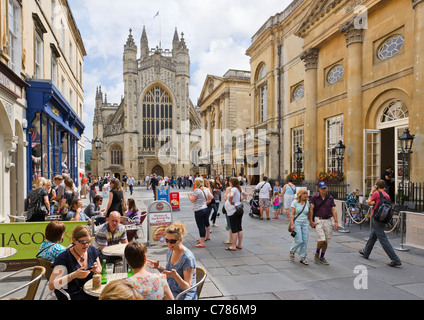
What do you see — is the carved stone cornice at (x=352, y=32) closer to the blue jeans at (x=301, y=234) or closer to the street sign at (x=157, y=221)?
the blue jeans at (x=301, y=234)

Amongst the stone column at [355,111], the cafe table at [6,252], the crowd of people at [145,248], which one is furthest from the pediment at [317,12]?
the cafe table at [6,252]

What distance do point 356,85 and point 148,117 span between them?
149 feet

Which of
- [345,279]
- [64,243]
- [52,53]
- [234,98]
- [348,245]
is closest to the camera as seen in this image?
[345,279]

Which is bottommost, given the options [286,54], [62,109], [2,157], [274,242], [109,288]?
[274,242]

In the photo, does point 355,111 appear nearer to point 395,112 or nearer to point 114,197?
point 395,112

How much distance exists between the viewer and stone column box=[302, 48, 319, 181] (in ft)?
54.7

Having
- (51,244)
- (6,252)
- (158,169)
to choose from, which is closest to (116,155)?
(158,169)

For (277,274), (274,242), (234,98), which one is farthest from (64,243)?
(234,98)

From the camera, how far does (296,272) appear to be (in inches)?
218

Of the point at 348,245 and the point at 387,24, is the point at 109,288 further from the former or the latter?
the point at 387,24

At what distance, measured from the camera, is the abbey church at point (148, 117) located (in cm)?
5259

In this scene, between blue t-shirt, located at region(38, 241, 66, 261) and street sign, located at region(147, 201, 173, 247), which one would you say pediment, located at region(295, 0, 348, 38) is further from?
blue t-shirt, located at region(38, 241, 66, 261)

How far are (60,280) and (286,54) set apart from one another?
21326mm

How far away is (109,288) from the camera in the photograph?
2.18m
